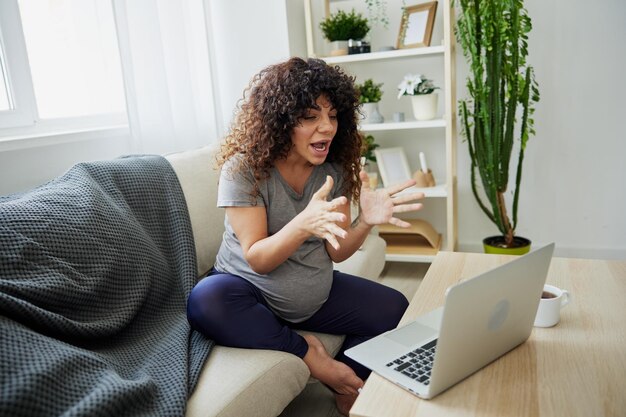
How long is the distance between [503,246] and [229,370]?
165 centimetres

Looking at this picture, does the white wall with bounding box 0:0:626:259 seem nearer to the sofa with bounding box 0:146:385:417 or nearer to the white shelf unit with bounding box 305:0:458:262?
the white shelf unit with bounding box 305:0:458:262

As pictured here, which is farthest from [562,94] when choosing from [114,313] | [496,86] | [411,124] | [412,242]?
[114,313]

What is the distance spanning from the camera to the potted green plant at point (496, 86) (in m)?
2.18

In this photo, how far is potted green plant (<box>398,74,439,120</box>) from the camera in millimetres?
2467

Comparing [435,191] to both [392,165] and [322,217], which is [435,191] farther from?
[322,217]

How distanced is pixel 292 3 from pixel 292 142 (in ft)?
4.77

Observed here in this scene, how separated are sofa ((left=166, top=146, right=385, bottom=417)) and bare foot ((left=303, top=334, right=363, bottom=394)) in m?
0.03

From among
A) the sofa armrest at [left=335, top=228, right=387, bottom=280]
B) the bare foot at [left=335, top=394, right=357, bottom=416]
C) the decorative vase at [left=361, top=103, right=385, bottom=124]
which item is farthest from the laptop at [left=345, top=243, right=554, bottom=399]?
the decorative vase at [left=361, top=103, right=385, bottom=124]

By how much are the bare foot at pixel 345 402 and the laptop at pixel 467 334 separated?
1.61ft

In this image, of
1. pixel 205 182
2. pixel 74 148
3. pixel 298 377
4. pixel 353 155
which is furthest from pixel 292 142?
pixel 74 148

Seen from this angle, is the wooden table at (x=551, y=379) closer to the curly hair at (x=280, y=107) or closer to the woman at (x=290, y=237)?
the woman at (x=290, y=237)

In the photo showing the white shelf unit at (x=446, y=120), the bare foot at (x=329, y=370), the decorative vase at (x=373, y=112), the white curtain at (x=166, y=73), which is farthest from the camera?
the decorative vase at (x=373, y=112)

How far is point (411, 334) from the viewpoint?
98 centimetres

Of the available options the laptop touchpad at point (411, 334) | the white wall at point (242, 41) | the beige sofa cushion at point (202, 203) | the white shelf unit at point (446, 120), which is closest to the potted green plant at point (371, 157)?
the white shelf unit at point (446, 120)
